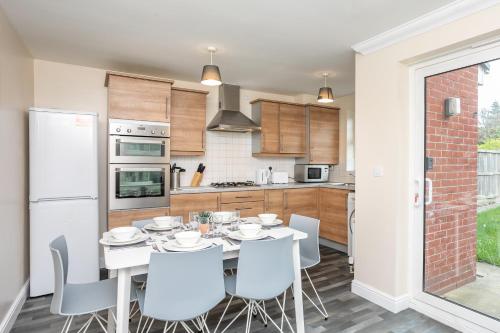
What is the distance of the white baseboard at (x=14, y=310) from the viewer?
2.20 meters

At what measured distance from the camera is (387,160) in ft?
8.75

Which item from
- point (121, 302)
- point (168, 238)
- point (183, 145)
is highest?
point (183, 145)

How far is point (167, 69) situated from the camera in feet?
12.3

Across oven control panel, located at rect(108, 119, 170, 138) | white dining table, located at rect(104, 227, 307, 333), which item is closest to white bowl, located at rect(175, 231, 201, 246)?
white dining table, located at rect(104, 227, 307, 333)

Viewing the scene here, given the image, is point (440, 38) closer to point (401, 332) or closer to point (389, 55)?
point (389, 55)

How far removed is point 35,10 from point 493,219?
387cm

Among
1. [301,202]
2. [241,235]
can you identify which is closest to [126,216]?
[241,235]

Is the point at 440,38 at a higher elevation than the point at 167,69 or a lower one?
lower

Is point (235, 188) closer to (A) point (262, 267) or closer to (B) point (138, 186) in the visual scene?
(B) point (138, 186)

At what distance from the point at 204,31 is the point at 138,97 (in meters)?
1.23

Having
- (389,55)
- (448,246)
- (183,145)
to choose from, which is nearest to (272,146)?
(183,145)

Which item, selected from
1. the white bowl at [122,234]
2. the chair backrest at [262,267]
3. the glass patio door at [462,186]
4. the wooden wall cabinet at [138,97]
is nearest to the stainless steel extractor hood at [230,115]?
the wooden wall cabinet at [138,97]

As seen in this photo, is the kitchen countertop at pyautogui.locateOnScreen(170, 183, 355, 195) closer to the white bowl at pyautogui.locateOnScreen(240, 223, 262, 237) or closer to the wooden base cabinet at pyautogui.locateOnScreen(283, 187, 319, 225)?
the wooden base cabinet at pyautogui.locateOnScreen(283, 187, 319, 225)

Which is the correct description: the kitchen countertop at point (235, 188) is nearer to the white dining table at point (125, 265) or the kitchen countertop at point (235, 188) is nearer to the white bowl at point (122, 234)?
the white bowl at point (122, 234)
